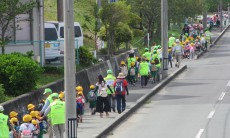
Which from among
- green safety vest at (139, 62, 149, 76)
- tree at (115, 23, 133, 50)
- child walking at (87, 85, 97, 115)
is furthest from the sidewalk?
tree at (115, 23, 133, 50)

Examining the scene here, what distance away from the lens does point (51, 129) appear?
1975 centimetres

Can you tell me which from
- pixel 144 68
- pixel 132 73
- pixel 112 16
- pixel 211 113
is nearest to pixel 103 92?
pixel 211 113

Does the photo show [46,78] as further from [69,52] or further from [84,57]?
[69,52]

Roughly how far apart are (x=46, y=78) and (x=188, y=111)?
641 cm

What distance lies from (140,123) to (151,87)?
10.1m

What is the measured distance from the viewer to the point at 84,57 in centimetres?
3297

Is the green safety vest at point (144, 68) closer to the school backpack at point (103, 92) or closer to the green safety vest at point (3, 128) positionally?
the school backpack at point (103, 92)

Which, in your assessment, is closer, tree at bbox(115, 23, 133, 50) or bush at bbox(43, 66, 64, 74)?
bush at bbox(43, 66, 64, 74)

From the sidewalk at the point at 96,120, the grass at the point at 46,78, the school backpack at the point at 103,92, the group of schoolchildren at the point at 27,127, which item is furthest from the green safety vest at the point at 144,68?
the group of schoolchildren at the point at 27,127

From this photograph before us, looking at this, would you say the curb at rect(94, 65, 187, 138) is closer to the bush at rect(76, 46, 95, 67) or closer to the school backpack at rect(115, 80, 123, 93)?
the school backpack at rect(115, 80, 123, 93)

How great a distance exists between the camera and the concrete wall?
22.3 metres

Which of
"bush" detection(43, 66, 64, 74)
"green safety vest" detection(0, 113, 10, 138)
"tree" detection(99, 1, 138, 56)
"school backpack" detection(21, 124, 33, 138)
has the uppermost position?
"tree" detection(99, 1, 138, 56)

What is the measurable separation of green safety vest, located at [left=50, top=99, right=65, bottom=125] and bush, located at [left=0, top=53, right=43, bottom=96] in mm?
5538

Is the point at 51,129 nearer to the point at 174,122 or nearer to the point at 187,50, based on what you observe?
the point at 174,122
